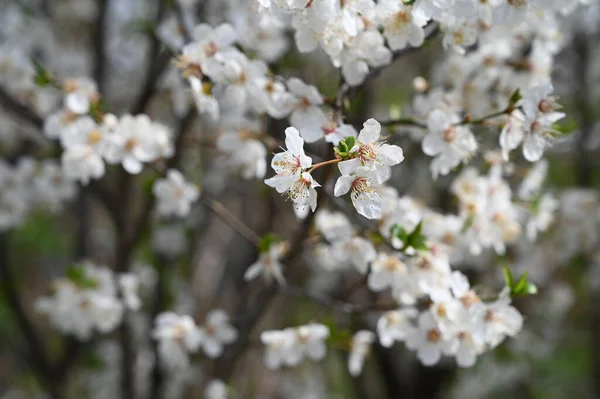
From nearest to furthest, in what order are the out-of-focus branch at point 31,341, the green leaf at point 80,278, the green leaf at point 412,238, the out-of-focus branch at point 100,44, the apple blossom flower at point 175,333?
1. the green leaf at point 412,238
2. the apple blossom flower at point 175,333
3. the green leaf at point 80,278
4. the out-of-focus branch at point 100,44
5. the out-of-focus branch at point 31,341

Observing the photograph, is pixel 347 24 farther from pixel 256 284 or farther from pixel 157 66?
pixel 256 284

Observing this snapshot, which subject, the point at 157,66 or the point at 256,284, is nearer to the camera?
the point at 157,66

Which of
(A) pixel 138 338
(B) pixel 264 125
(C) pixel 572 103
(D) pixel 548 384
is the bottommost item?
(A) pixel 138 338

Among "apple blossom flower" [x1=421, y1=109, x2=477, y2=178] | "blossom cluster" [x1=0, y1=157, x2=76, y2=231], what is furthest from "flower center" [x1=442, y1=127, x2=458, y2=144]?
"blossom cluster" [x1=0, y1=157, x2=76, y2=231]

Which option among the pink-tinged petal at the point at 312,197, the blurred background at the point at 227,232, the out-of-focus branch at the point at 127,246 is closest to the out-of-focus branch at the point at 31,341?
the blurred background at the point at 227,232

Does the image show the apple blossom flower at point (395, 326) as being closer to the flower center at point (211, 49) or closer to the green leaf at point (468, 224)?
the green leaf at point (468, 224)

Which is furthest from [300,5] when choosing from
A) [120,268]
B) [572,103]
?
[572,103]

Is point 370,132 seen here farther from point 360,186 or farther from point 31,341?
point 31,341

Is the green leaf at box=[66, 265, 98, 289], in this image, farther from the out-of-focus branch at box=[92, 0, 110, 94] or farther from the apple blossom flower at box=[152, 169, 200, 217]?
the out-of-focus branch at box=[92, 0, 110, 94]

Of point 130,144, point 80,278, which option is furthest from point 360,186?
point 80,278
